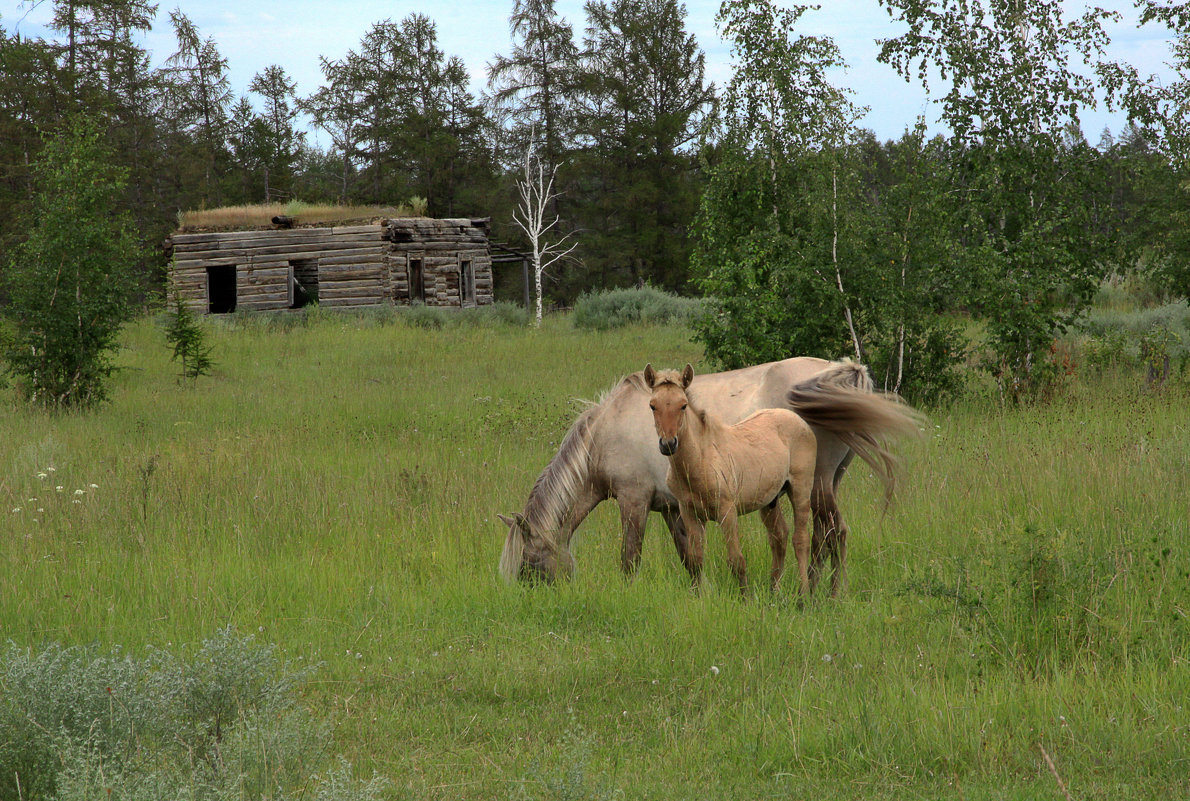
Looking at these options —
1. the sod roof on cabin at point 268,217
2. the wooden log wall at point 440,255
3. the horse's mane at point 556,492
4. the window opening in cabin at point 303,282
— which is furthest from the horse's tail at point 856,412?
the window opening in cabin at point 303,282

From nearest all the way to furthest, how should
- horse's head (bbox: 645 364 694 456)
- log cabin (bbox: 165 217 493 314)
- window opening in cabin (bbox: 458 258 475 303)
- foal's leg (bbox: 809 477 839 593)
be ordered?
1. horse's head (bbox: 645 364 694 456)
2. foal's leg (bbox: 809 477 839 593)
3. log cabin (bbox: 165 217 493 314)
4. window opening in cabin (bbox: 458 258 475 303)

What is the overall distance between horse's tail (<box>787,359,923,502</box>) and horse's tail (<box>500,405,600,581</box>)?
1.54m

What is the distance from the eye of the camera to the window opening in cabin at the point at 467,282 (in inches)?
1271

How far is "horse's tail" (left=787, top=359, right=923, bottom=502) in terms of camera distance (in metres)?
5.99

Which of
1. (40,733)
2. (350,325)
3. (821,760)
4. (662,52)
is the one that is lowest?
(821,760)

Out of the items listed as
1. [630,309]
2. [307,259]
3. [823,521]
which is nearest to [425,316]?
[307,259]

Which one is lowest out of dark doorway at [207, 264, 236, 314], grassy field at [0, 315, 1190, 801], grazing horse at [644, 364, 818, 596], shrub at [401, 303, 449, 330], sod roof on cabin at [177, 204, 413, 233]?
grassy field at [0, 315, 1190, 801]

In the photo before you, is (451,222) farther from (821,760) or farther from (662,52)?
(821,760)

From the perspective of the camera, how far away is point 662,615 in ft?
17.2

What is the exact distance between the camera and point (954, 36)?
501 inches

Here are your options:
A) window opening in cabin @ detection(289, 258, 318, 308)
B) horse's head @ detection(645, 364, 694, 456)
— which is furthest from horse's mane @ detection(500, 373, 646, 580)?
window opening in cabin @ detection(289, 258, 318, 308)

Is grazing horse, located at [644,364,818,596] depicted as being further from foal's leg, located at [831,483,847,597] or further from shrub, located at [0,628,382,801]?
shrub, located at [0,628,382,801]

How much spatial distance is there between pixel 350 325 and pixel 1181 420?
2045cm

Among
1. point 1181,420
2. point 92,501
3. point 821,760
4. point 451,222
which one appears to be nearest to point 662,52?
point 451,222
